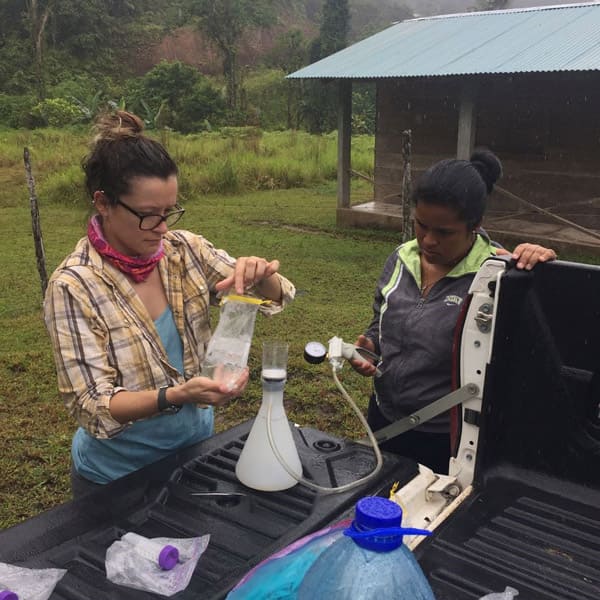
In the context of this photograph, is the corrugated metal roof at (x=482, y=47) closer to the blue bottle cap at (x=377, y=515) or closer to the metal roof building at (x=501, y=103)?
the metal roof building at (x=501, y=103)

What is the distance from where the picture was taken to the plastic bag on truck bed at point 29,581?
113cm

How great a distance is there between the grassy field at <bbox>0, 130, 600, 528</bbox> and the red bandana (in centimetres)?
65

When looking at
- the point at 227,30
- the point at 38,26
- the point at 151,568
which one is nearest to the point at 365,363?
the point at 151,568

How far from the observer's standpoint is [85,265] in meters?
1.66

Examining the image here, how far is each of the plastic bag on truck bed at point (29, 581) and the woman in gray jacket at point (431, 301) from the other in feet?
3.53

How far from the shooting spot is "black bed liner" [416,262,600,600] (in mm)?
1396

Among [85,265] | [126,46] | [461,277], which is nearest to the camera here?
[85,265]

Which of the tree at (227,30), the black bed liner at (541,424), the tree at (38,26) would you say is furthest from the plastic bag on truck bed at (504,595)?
the tree at (38,26)

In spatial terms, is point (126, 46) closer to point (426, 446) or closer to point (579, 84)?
point (579, 84)

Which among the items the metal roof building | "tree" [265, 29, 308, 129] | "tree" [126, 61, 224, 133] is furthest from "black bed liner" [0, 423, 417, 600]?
"tree" [265, 29, 308, 129]

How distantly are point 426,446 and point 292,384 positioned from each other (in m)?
2.50

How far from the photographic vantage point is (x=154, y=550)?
4.09ft

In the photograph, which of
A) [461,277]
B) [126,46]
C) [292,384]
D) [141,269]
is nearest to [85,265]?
[141,269]

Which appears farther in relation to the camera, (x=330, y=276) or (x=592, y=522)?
(x=330, y=276)
